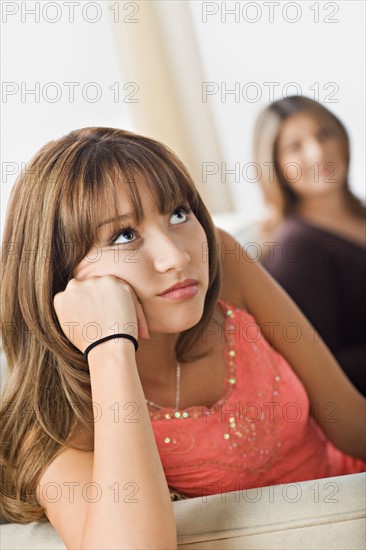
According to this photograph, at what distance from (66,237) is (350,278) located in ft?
4.79

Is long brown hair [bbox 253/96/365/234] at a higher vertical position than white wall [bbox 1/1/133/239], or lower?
lower

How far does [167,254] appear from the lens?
103cm

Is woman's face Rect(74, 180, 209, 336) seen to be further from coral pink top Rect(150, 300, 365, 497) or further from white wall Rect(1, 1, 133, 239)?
white wall Rect(1, 1, 133, 239)

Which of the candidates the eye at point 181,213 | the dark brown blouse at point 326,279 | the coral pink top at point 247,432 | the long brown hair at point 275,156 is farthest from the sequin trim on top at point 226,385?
the long brown hair at point 275,156

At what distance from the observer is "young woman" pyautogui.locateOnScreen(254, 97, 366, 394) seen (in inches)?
88.7

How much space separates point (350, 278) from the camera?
7.63 feet

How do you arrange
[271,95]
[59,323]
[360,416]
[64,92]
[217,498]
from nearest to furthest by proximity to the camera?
[217,498], [59,323], [360,416], [64,92], [271,95]

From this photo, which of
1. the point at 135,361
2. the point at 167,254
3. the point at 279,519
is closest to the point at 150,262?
the point at 167,254

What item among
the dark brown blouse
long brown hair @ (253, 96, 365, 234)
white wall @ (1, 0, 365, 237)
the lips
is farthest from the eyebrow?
long brown hair @ (253, 96, 365, 234)

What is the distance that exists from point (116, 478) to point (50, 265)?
0.33 m

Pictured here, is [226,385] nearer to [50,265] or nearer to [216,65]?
[50,265]

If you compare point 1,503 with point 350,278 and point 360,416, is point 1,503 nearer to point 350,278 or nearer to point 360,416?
point 360,416

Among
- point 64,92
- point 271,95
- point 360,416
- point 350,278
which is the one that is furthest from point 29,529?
point 271,95

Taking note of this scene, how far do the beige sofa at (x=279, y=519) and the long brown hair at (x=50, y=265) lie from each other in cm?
13
